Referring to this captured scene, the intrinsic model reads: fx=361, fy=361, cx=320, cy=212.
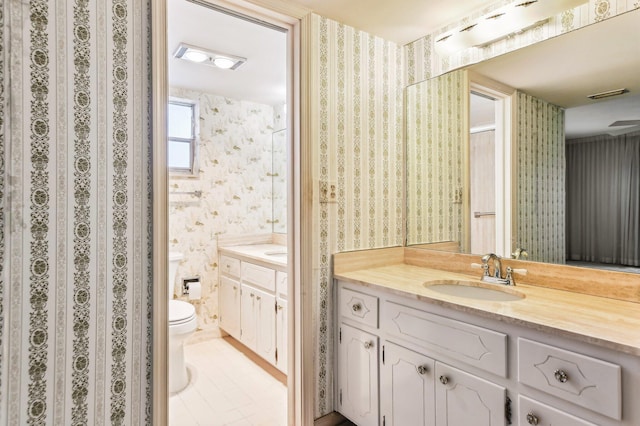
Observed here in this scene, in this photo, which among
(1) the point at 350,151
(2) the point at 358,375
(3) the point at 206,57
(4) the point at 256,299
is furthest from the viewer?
(4) the point at 256,299

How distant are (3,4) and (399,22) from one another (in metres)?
1.70

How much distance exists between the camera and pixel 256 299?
274cm

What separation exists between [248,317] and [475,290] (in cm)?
178

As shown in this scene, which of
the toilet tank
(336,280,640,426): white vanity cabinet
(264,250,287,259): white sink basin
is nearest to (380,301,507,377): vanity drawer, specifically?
(336,280,640,426): white vanity cabinet

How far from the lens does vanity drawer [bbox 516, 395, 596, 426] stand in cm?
106

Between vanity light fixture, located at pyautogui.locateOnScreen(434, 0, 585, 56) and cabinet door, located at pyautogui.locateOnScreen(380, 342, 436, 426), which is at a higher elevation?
vanity light fixture, located at pyautogui.locateOnScreen(434, 0, 585, 56)

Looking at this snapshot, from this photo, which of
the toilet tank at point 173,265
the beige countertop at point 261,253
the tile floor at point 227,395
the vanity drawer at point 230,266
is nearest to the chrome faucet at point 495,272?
the beige countertop at point 261,253

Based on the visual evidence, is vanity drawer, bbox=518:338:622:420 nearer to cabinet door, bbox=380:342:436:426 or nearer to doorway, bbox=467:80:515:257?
cabinet door, bbox=380:342:436:426

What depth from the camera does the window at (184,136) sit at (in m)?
3.23

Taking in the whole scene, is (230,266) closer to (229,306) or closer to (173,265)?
(229,306)

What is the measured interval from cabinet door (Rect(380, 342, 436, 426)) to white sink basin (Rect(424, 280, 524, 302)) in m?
0.37

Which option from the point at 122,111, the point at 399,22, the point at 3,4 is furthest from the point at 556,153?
the point at 3,4

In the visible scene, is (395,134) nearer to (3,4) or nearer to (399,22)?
(399,22)

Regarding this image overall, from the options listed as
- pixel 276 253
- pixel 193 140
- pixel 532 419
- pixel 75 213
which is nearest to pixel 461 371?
pixel 532 419
